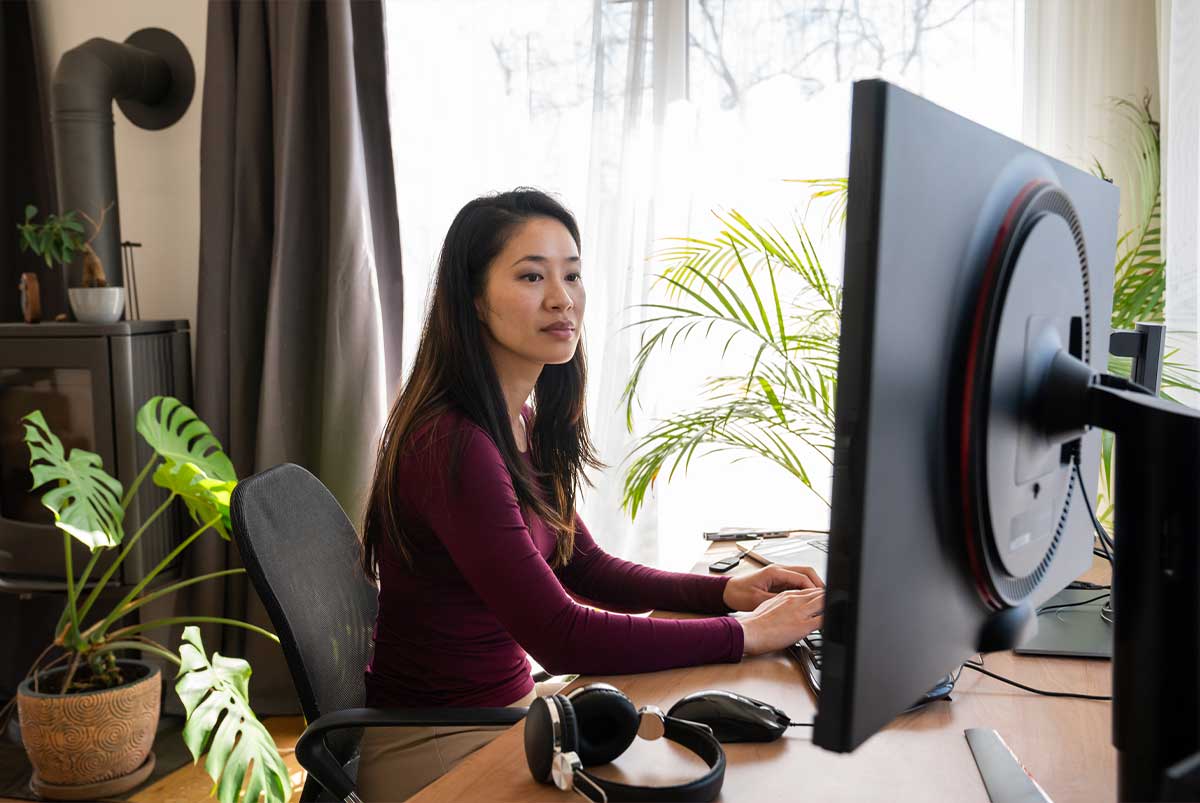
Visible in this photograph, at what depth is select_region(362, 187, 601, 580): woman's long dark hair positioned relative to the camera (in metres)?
1.38

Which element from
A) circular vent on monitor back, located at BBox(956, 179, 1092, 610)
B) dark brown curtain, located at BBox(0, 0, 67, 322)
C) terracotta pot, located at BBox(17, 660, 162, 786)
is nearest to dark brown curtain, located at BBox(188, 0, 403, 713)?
terracotta pot, located at BBox(17, 660, 162, 786)

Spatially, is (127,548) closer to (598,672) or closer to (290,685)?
(290,685)

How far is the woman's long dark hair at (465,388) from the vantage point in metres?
1.38

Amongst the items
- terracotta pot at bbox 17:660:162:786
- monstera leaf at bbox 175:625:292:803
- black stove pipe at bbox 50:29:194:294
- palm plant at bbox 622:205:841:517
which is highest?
black stove pipe at bbox 50:29:194:294

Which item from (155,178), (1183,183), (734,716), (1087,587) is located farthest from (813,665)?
(155,178)

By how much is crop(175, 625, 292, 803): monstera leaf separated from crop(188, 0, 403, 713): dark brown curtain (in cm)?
112

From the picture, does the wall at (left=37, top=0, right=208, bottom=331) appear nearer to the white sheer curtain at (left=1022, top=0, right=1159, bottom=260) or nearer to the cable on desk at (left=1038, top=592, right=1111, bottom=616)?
the white sheer curtain at (left=1022, top=0, right=1159, bottom=260)

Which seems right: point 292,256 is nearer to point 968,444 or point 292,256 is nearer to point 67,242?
point 67,242

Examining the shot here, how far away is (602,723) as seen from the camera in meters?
0.88

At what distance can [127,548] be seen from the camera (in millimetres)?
2566

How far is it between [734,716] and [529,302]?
0.75m

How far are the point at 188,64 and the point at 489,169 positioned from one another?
1.02 metres

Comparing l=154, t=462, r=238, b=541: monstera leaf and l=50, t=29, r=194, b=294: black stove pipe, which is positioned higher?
l=50, t=29, r=194, b=294: black stove pipe

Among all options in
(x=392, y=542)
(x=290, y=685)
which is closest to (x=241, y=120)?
(x=290, y=685)
